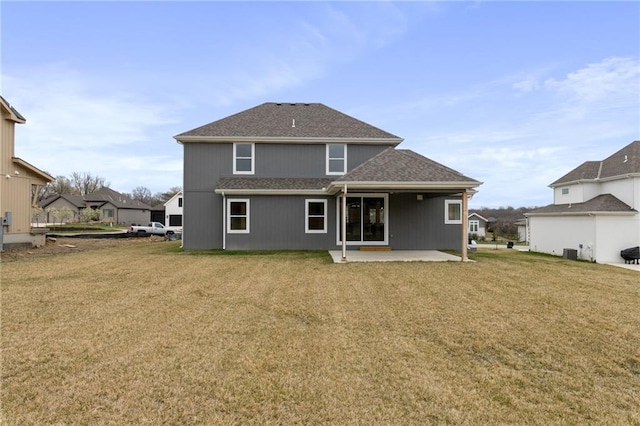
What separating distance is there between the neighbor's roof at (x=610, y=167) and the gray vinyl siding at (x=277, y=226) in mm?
14845

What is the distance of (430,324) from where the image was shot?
16.9 feet

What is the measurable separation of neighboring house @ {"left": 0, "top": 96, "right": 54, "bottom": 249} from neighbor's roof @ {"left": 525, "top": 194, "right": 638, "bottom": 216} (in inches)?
1035

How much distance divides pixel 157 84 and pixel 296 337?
64.5ft

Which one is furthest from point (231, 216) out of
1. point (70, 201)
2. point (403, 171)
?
point (70, 201)

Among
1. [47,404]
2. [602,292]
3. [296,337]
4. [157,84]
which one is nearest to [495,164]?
→ [602,292]

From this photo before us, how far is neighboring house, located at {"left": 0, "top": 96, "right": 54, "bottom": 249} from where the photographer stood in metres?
13.7

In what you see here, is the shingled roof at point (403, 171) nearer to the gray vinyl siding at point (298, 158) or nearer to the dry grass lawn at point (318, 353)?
the gray vinyl siding at point (298, 158)

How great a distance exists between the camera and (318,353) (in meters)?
4.05

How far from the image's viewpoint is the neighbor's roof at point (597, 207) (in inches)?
616

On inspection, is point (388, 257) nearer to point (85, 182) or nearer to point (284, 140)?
point (284, 140)

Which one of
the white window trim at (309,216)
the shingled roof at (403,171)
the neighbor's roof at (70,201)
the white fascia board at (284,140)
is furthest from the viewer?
the neighbor's roof at (70,201)

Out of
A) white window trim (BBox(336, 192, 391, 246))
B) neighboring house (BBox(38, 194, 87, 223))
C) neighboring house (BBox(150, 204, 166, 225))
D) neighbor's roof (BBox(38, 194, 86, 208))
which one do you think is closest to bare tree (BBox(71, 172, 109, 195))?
neighbor's roof (BBox(38, 194, 86, 208))

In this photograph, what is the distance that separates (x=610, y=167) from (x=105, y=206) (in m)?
59.4

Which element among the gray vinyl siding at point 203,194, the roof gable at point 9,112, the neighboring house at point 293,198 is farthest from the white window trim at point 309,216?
the roof gable at point 9,112
